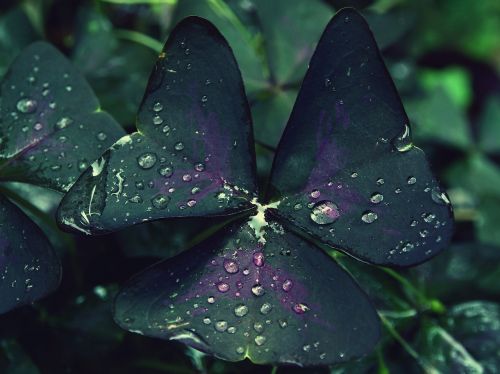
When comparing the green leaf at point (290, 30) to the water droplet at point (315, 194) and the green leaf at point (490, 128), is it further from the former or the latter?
the green leaf at point (490, 128)

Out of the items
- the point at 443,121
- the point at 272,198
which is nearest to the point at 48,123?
the point at 272,198

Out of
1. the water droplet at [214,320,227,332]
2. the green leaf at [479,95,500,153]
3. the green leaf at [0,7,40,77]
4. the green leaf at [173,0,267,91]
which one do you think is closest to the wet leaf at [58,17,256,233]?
the water droplet at [214,320,227,332]

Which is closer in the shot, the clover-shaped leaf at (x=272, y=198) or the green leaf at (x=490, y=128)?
the clover-shaped leaf at (x=272, y=198)

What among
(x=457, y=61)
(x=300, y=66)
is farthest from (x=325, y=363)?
(x=457, y=61)

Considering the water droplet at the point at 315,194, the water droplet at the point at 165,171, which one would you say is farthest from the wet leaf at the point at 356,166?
the water droplet at the point at 165,171

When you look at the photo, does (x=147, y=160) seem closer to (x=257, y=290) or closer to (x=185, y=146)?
(x=185, y=146)

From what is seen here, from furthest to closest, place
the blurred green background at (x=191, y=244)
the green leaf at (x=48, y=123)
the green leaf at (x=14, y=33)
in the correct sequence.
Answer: the green leaf at (x=14, y=33)
the blurred green background at (x=191, y=244)
the green leaf at (x=48, y=123)
